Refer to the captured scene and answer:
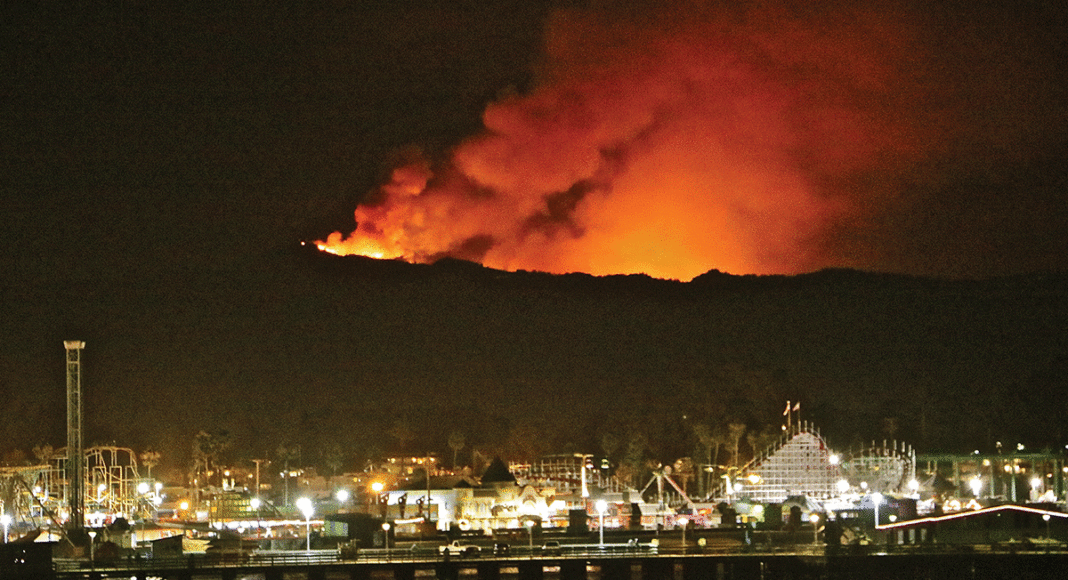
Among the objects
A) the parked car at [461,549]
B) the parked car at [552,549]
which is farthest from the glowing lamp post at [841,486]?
the parked car at [461,549]

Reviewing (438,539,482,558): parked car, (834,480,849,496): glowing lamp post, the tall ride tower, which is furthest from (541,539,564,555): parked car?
(834,480,849,496): glowing lamp post

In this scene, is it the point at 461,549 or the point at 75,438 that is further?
the point at 75,438

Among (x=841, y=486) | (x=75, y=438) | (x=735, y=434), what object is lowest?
(x=841, y=486)

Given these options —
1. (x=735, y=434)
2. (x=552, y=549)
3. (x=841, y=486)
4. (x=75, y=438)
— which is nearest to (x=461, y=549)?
(x=552, y=549)

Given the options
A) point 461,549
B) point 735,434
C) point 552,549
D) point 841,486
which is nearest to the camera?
point 552,549

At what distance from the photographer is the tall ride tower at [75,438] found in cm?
4819

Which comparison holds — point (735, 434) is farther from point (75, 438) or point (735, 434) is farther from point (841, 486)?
point (75, 438)

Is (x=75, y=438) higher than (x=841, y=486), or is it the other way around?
(x=75, y=438)

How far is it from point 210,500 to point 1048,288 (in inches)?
4712

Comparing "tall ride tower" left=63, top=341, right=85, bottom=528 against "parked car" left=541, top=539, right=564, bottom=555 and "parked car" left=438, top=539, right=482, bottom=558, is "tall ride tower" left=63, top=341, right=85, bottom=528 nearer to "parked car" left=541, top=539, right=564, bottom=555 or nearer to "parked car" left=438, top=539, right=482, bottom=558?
"parked car" left=438, top=539, right=482, bottom=558

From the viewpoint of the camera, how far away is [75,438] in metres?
50.0

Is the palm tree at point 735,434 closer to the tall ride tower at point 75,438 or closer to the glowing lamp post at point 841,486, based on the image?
the glowing lamp post at point 841,486

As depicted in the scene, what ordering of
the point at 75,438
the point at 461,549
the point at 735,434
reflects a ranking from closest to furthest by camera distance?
the point at 461,549, the point at 75,438, the point at 735,434

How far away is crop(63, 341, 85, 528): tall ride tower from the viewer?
48.2m
